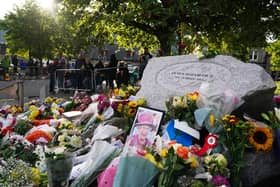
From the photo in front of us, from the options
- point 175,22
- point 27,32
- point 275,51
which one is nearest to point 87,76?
point 175,22

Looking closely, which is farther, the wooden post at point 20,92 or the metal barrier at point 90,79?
the metal barrier at point 90,79

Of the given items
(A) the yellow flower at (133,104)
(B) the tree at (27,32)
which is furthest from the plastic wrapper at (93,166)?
(B) the tree at (27,32)

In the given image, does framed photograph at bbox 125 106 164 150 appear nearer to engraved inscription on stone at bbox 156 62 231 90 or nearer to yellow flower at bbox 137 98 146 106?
yellow flower at bbox 137 98 146 106

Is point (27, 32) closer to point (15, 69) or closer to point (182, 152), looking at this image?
point (15, 69)

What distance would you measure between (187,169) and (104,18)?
25.8ft

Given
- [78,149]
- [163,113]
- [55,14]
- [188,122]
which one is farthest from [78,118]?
[55,14]

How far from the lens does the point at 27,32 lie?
2523 cm

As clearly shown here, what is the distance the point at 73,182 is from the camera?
3.03 metres

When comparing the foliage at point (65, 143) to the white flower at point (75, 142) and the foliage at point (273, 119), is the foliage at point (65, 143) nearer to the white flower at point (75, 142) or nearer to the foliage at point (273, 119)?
the white flower at point (75, 142)

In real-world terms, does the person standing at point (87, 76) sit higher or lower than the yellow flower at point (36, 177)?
higher

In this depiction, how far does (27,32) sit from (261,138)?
24.7 m

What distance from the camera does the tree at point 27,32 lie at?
25.0m

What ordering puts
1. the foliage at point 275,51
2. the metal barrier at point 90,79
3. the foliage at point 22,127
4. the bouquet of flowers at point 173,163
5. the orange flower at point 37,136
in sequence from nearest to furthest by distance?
the bouquet of flowers at point 173,163 → the orange flower at point 37,136 → the foliage at point 22,127 → the metal barrier at point 90,79 → the foliage at point 275,51

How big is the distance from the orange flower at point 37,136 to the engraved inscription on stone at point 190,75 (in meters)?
1.89
